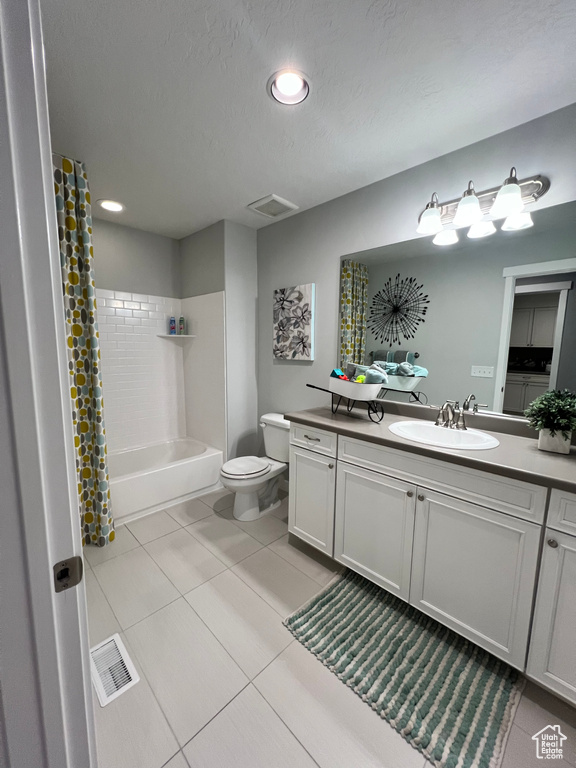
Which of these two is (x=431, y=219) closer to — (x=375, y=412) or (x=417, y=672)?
(x=375, y=412)

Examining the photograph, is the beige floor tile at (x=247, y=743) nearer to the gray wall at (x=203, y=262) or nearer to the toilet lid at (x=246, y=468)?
the toilet lid at (x=246, y=468)

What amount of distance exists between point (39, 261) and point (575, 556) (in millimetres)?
1727

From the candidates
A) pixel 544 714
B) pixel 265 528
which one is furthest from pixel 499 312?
pixel 265 528

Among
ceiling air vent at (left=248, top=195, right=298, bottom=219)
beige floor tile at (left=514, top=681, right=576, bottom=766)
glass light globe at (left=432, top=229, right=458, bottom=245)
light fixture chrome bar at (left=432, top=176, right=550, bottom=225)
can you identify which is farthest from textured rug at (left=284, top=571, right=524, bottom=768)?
ceiling air vent at (left=248, top=195, right=298, bottom=219)

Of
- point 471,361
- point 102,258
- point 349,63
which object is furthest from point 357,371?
point 102,258

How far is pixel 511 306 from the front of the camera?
166cm

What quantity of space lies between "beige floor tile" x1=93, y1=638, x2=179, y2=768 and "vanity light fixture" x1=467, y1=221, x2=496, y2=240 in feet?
8.53

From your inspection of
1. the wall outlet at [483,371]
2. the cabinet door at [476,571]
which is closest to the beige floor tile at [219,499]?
the cabinet door at [476,571]

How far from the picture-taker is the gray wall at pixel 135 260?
281cm

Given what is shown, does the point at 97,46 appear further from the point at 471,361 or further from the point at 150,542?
the point at 150,542

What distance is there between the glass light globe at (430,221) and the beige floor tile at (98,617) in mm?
2680

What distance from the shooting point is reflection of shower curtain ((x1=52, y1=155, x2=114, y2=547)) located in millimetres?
1923

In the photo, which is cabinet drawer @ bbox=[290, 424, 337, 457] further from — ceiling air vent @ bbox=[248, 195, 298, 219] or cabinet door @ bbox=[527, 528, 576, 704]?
ceiling air vent @ bbox=[248, 195, 298, 219]

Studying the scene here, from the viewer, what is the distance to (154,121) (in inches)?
62.2
